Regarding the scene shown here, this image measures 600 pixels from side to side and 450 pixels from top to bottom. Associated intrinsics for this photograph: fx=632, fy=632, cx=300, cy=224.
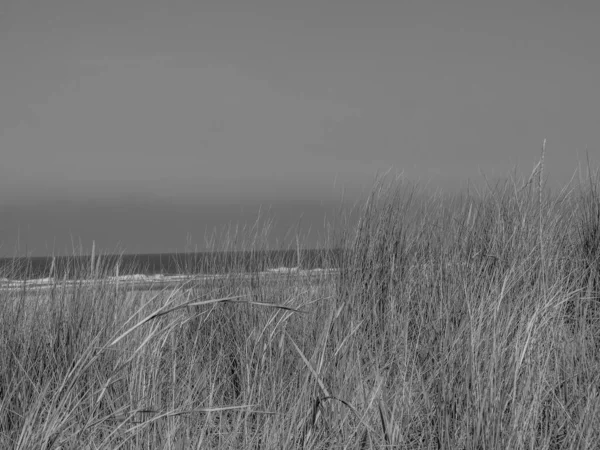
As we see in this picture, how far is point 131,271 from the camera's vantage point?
3.72 metres

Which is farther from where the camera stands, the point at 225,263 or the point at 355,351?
the point at 225,263

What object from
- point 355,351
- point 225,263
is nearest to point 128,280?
point 225,263

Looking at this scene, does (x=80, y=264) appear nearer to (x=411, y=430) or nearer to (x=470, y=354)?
(x=411, y=430)

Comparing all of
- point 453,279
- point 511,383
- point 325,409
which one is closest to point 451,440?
point 511,383

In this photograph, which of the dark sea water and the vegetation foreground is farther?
the dark sea water

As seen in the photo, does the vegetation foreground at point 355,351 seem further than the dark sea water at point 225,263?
No

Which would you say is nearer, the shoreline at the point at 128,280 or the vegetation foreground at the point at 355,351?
the vegetation foreground at the point at 355,351

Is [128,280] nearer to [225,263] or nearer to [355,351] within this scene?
[225,263]

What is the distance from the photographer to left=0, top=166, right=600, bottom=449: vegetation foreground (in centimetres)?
186

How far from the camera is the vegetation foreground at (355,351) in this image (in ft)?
6.09

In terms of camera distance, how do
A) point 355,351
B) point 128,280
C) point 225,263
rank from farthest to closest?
point 225,263 → point 128,280 → point 355,351

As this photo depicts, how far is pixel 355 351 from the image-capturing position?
2793 millimetres

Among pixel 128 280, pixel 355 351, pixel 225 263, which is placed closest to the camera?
pixel 355 351

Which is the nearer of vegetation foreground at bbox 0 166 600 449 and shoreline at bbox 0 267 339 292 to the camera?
vegetation foreground at bbox 0 166 600 449
